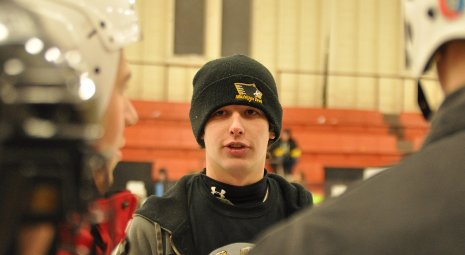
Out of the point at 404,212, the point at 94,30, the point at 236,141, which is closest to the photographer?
the point at 404,212

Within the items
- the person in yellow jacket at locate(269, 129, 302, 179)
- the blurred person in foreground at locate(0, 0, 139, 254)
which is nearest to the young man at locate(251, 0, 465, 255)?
the blurred person in foreground at locate(0, 0, 139, 254)

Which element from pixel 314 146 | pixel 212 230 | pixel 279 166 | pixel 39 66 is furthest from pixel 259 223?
pixel 314 146

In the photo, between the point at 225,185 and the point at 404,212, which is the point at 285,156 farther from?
the point at 404,212

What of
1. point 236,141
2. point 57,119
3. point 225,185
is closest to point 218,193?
point 225,185

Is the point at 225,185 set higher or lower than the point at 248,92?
lower

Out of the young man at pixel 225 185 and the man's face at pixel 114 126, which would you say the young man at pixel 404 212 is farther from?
the young man at pixel 225 185

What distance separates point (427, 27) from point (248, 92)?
2.24 ft

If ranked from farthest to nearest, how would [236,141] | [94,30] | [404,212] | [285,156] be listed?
[285,156] → [236,141] → [94,30] → [404,212]

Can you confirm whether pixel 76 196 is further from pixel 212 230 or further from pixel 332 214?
pixel 212 230

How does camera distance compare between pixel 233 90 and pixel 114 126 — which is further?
pixel 233 90

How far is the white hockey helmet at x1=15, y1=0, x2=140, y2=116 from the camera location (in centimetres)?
85

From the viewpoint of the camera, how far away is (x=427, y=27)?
1.01m

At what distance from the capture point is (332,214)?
0.74 m

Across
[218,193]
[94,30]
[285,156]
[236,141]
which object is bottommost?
[285,156]
